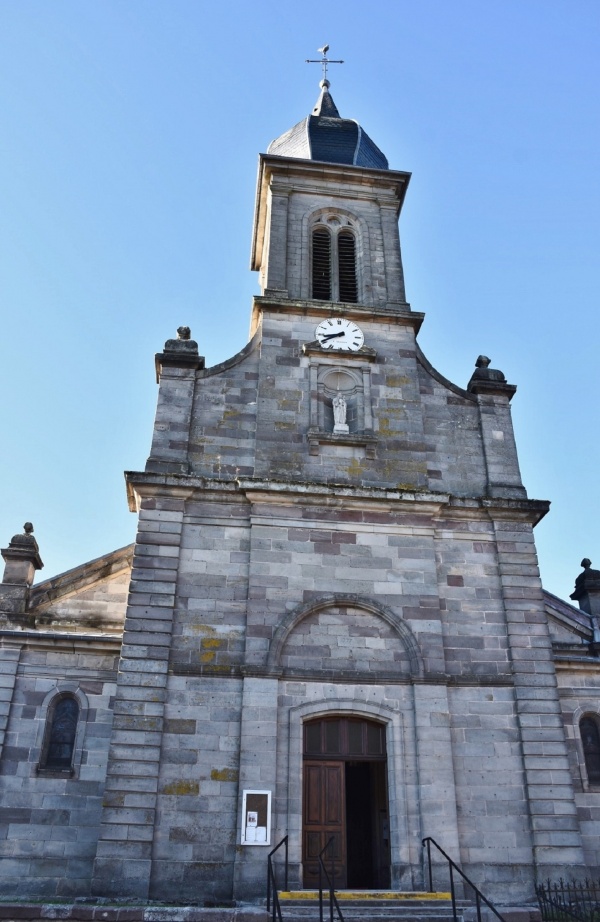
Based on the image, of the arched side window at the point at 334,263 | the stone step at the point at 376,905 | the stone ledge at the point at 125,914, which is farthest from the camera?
the arched side window at the point at 334,263

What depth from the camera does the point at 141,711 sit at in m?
12.8

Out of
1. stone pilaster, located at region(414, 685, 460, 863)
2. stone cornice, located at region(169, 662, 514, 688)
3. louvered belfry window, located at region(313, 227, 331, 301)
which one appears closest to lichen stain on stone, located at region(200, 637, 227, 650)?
stone cornice, located at region(169, 662, 514, 688)

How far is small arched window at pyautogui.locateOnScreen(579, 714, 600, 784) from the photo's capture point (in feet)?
48.4

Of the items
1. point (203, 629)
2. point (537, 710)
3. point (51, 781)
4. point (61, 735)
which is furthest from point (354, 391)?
point (51, 781)

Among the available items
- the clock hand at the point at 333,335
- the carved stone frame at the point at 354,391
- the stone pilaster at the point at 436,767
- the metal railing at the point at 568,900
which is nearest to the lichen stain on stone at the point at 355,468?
the carved stone frame at the point at 354,391

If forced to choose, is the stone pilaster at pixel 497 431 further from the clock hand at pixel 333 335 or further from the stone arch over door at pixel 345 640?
the stone arch over door at pixel 345 640

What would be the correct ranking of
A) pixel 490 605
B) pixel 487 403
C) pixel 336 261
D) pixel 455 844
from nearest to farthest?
pixel 455 844 < pixel 490 605 < pixel 487 403 < pixel 336 261

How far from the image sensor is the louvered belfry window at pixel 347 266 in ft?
61.5

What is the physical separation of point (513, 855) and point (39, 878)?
7.24 metres

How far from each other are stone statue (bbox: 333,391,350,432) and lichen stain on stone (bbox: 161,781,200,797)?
6.83m

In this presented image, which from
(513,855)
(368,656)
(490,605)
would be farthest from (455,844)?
(490,605)

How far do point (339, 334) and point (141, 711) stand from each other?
840 cm

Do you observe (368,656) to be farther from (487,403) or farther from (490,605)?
(487,403)

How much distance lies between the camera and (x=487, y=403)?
665 inches
